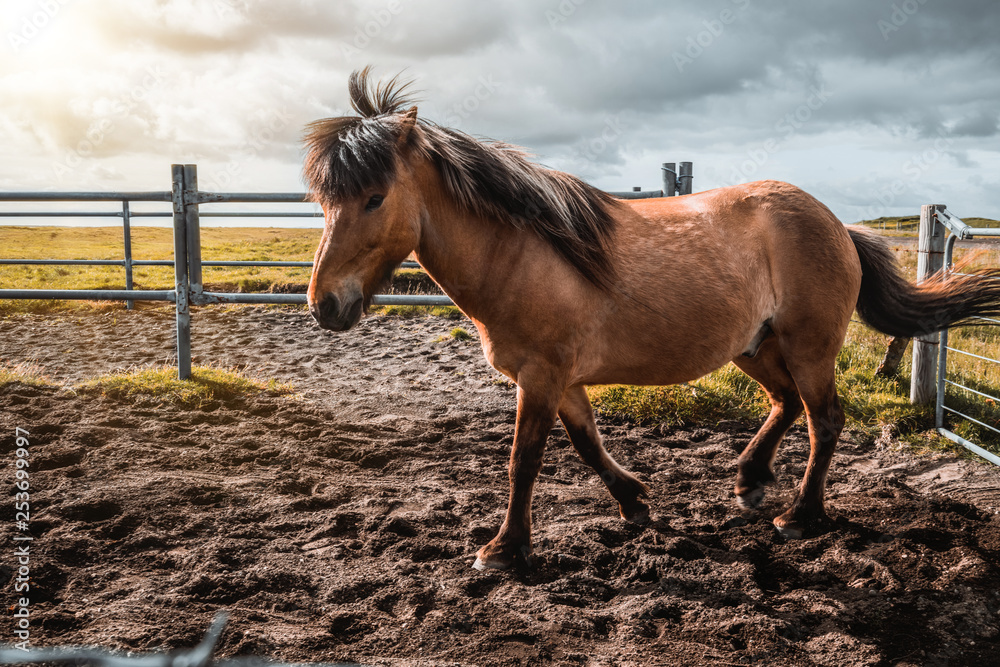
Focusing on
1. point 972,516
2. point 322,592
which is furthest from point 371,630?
point 972,516

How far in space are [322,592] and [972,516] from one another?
323 cm

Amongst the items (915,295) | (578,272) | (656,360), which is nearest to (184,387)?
(578,272)

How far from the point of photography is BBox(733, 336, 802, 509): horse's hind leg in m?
3.52

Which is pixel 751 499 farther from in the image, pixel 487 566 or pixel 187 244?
pixel 187 244

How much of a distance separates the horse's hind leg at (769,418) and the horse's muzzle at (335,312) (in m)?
2.31

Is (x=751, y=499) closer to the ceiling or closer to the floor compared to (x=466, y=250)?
closer to the floor

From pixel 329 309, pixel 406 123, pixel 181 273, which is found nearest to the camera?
pixel 329 309

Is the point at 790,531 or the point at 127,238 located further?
the point at 127,238

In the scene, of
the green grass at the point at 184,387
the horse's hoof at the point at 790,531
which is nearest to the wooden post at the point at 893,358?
the horse's hoof at the point at 790,531

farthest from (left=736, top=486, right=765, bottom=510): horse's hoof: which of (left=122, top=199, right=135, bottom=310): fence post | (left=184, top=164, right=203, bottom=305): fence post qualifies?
(left=122, top=199, right=135, bottom=310): fence post

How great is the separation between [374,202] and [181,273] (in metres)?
3.79

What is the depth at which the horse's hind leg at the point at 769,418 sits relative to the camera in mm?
3521

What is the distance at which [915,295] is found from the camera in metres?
3.58

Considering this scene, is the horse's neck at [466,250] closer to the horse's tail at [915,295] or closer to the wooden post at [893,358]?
the horse's tail at [915,295]
